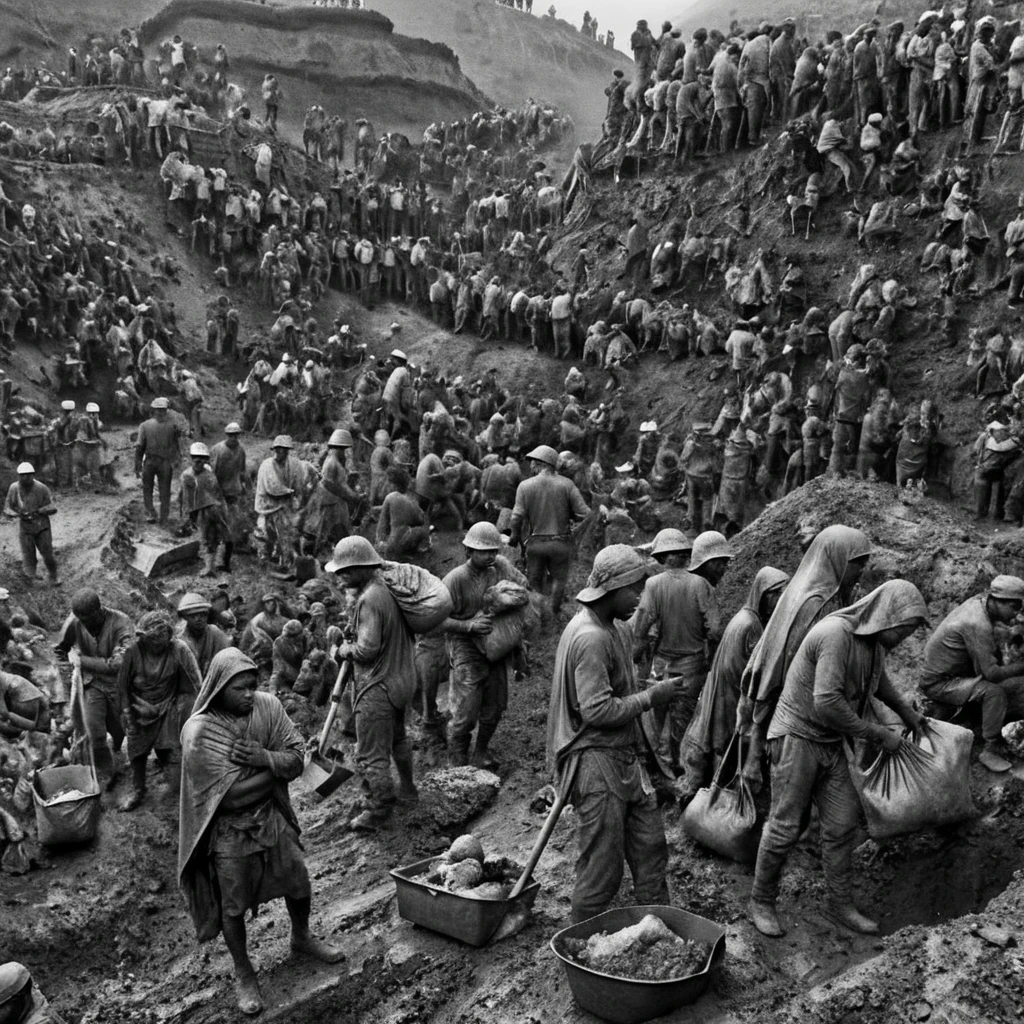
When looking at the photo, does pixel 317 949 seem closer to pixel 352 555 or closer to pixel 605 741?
pixel 605 741

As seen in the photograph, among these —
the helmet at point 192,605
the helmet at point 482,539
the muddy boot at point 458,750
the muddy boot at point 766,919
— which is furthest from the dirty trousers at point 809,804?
the helmet at point 192,605

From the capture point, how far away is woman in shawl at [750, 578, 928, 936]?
18.2 feet

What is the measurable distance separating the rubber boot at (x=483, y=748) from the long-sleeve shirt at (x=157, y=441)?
9248 mm

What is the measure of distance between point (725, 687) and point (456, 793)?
7.88ft

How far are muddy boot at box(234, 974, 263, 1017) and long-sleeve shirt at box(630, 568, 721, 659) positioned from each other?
11.9ft

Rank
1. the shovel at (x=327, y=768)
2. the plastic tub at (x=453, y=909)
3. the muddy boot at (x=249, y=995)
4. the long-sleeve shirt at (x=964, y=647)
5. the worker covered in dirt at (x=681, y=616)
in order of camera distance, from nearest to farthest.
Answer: the muddy boot at (x=249, y=995)
the plastic tub at (x=453, y=909)
the long-sleeve shirt at (x=964, y=647)
the shovel at (x=327, y=768)
the worker covered in dirt at (x=681, y=616)

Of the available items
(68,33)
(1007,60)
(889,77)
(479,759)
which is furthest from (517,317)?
(68,33)

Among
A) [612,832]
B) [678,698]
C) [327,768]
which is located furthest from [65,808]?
[678,698]

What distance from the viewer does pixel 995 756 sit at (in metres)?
6.93

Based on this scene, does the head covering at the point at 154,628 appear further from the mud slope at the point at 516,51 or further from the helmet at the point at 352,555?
the mud slope at the point at 516,51

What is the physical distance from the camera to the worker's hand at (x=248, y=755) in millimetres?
5746

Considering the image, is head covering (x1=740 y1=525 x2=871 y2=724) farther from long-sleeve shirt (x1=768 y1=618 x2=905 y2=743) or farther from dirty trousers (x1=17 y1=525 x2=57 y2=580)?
dirty trousers (x1=17 y1=525 x2=57 y2=580)

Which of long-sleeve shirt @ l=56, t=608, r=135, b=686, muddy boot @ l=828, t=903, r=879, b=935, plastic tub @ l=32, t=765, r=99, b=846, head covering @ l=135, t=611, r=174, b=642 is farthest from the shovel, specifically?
muddy boot @ l=828, t=903, r=879, b=935

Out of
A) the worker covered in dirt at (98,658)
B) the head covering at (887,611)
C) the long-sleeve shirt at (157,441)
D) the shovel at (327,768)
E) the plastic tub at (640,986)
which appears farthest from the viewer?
the long-sleeve shirt at (157,441)
